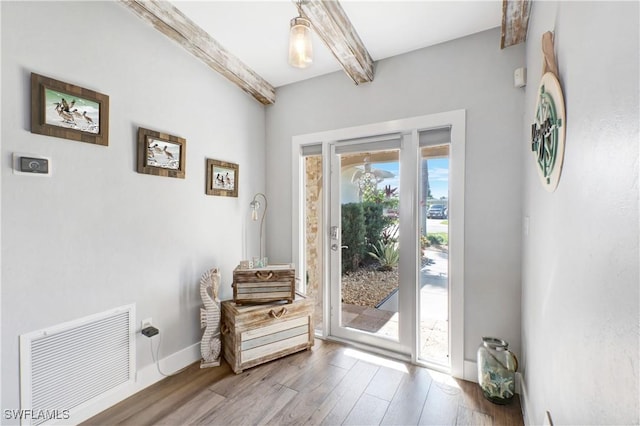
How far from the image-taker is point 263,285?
238cm

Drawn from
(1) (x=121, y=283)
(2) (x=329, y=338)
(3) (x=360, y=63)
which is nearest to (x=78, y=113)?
(1) (x=121, y=283)

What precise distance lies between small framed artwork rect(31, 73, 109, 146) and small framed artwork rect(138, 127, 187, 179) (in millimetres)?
227

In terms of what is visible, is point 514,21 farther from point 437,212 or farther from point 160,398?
point 160,398

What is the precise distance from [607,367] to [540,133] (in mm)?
996

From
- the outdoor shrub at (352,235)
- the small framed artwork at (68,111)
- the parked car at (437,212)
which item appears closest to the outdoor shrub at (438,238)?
the parked car at (437,212)

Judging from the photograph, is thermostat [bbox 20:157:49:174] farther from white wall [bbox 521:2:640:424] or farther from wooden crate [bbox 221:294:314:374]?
white wall [bbox 521:2:640:424]

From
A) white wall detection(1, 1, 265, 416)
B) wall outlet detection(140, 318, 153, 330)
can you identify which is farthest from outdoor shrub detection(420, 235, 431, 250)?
wall outlet detection(140, 318, 153, 330)

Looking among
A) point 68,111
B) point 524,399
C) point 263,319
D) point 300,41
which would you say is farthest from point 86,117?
point 524,399

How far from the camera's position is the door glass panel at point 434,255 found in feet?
7.42

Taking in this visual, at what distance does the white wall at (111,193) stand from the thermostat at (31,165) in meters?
0.03

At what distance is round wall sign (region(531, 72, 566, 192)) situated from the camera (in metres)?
0.96

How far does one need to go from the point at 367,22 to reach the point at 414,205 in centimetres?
143

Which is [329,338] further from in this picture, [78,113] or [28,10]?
[28,10]

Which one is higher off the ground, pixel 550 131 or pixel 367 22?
pixel 367 22
